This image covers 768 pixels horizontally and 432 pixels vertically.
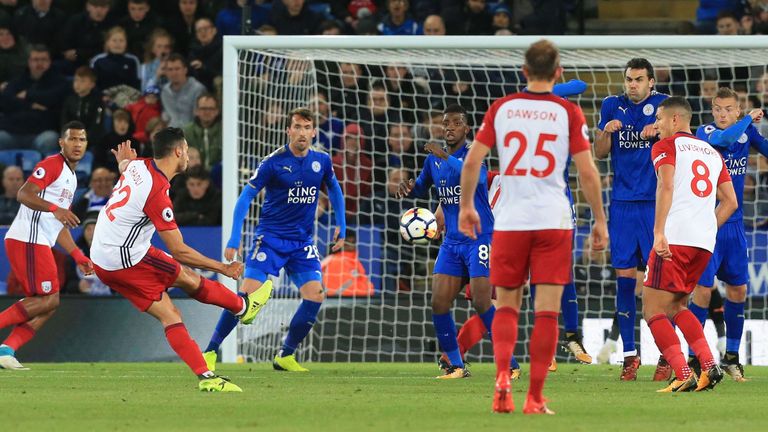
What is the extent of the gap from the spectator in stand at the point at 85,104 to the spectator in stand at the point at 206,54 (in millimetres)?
1282

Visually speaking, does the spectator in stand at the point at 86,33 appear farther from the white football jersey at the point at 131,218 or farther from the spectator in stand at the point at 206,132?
the white football jersey at the point at 131,218

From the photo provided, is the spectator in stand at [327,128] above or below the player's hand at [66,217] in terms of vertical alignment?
above

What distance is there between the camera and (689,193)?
855cm

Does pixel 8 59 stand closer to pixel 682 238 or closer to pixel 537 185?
pixel 682 238

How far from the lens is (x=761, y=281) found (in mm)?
13234

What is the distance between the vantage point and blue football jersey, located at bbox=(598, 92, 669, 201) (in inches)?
402

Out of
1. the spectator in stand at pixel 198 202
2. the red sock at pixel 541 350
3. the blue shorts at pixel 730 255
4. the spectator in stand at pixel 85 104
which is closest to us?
the red sock at pixel 541 350

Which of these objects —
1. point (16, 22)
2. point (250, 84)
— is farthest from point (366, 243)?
point (16, 22)

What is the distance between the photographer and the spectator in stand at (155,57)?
1719 centimetres

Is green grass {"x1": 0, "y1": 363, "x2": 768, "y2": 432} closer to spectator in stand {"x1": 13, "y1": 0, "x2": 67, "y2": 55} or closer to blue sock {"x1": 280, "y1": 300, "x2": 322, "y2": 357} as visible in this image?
blue sock {"x1": 280, "y1": 300, "x2": 322, "y2": 357}

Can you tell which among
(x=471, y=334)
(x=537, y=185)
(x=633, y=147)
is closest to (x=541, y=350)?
(x=537, y=185)

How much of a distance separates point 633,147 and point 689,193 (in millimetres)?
1778

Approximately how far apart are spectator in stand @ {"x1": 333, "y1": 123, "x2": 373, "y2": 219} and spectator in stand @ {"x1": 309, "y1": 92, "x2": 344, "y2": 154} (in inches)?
3.6

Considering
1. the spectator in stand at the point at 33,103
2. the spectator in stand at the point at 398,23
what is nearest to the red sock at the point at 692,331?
the spectator in stand at the point at 398,23
